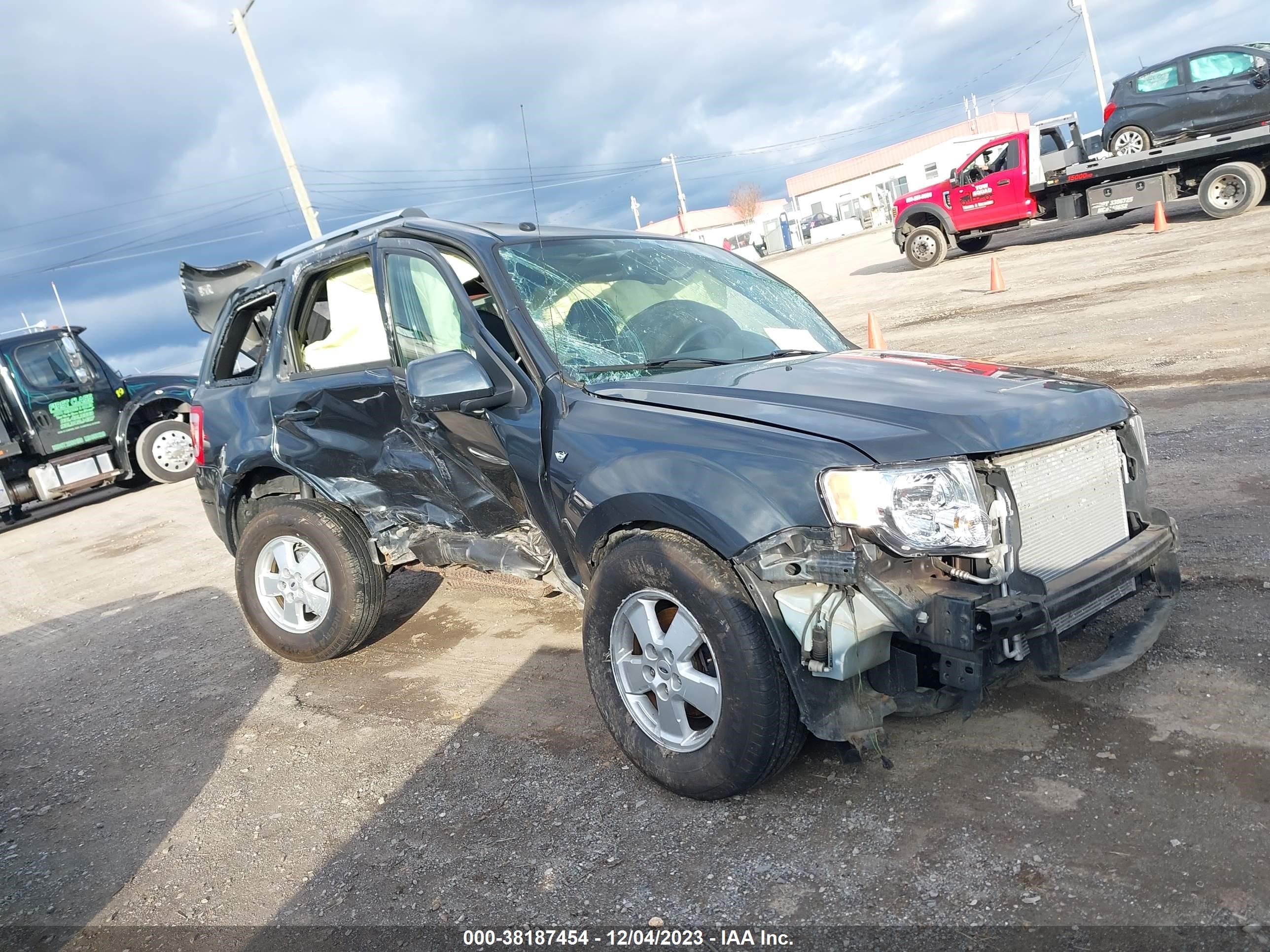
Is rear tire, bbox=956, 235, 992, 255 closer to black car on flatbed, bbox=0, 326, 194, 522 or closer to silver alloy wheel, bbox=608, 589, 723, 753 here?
black car on flatbed, bbox=0, 326, 194, 522

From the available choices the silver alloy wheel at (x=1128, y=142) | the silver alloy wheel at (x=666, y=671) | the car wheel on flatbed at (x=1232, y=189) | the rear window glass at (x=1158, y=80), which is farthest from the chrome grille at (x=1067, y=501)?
the rear window glass at (x=1158, y=80)

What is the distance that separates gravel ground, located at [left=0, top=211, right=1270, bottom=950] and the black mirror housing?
54.5 inches

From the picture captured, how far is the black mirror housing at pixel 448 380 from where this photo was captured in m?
3.24

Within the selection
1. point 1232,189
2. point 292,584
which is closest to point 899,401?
point 292,584

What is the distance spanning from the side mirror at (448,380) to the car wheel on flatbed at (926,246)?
59.4 feet

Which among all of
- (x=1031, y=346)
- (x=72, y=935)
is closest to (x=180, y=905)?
(x=72, y=935)

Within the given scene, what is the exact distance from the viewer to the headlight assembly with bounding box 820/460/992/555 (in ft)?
8.20

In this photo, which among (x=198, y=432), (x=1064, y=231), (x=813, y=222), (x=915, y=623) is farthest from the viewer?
(x=813, y=222)

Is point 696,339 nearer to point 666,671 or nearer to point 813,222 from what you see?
point 666,671

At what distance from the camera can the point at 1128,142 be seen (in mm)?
17422

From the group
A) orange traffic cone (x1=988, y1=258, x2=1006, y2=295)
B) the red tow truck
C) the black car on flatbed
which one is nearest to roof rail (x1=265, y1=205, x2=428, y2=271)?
the black car on flatbed

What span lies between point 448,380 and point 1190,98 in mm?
18104

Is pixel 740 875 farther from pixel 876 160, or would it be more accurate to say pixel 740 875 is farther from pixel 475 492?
pixel 876 160

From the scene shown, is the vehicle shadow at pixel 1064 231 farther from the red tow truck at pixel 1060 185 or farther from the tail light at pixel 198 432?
the tail light at pixel 198 432
